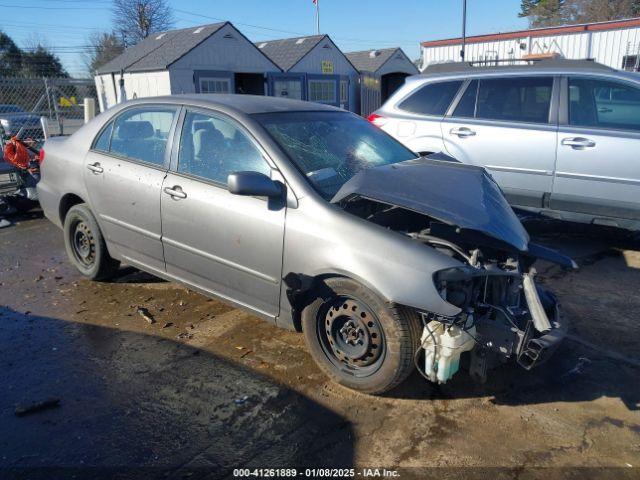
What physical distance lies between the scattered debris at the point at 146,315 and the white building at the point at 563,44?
65.6 ft

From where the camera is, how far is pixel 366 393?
3.01 meters

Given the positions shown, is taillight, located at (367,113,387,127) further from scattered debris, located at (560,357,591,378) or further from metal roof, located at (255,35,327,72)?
metal roof, located at (255,35,327,72)

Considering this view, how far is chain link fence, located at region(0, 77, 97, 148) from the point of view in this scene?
35.4 feet

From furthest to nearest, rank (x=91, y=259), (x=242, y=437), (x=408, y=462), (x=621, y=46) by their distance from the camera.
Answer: (x=621, y=46)
(x=91, y=259)
(x=242, y=437)
(x=408, y=462)

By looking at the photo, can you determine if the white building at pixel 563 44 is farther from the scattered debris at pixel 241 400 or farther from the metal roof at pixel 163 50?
the scattered debris at pixel 241 400

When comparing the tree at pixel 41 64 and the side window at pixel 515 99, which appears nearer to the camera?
the side window at pixel 515 99

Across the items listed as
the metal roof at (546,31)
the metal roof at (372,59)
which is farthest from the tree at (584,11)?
the metal roof at (372,59)

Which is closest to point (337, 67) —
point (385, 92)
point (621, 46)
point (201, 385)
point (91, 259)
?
point (385, 92)

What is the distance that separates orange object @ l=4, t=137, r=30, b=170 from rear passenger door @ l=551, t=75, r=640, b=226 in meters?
7.23

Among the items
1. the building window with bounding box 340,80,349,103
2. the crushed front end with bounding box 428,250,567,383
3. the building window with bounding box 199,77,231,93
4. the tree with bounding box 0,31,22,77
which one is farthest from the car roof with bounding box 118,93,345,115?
the tree with bounding box 0,31,22,77

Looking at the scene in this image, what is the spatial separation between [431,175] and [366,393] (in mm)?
1503

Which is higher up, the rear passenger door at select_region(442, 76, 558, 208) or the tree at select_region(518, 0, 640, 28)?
the tree at select_region(518, 0, 640, 28)

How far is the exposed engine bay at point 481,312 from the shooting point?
105 inches

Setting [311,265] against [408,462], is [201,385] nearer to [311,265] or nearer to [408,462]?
[311,265]
